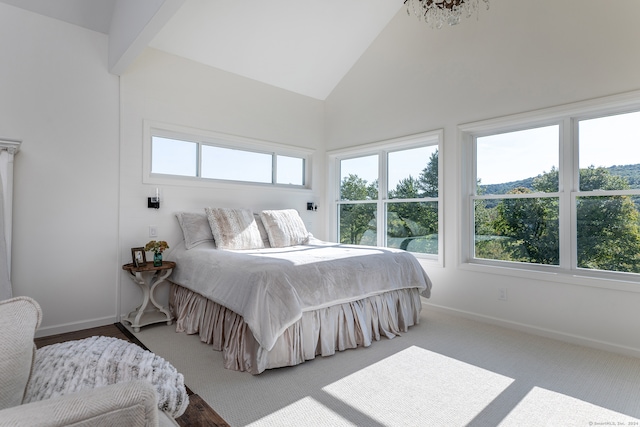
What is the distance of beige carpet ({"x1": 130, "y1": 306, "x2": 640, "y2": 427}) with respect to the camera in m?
1.83

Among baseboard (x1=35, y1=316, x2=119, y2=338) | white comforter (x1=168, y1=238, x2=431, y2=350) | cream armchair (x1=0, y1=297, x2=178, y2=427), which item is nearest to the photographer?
cream armchair (x1=0, y1=297, x2=178, y2=427)

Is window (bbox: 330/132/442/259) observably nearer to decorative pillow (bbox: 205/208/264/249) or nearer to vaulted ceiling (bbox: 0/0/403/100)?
vaulted ceiling (bbox: 0/0/403/100)

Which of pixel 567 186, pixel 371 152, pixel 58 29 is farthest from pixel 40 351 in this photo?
pixel 371 152

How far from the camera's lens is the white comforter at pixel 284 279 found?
227 centimetres

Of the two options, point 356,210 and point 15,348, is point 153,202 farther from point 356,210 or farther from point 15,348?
point 15,348

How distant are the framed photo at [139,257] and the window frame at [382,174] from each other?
2.61m

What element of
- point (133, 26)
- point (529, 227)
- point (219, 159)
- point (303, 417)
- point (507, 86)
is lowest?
point (303, 417)

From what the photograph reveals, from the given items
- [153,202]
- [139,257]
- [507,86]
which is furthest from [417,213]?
[139,257]

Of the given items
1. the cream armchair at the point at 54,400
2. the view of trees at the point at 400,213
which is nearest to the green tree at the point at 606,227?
the view of trees at the point at 400,213

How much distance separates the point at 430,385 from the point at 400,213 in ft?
8.10

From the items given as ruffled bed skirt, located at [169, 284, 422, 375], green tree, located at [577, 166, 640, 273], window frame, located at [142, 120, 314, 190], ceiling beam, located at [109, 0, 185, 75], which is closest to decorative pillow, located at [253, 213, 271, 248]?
window frame, located at [142, 120, 314, 190]

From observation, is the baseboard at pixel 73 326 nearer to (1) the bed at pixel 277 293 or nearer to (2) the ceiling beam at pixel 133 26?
(1) the bed at pixel 277 293

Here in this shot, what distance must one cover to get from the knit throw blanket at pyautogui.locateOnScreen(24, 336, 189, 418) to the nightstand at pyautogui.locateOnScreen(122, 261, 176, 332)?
180cm

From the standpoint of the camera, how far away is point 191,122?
151 inches
